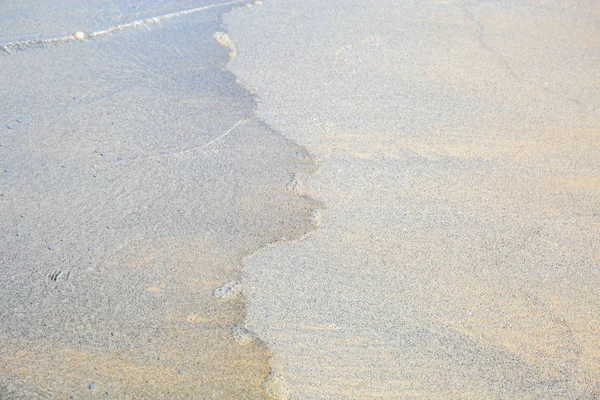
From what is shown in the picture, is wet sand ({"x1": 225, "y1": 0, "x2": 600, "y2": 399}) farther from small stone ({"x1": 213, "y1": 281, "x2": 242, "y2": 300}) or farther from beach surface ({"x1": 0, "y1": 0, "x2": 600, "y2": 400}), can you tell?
small stone ({"x1": 213, "y1": 281, "x2": 242, "y2": 300})

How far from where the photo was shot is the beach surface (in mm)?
3639

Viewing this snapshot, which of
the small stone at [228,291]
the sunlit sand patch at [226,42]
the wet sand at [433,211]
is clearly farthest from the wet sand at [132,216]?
the wet sand at [433,211]

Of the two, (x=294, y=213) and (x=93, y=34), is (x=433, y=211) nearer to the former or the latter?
(x=294, y=213)

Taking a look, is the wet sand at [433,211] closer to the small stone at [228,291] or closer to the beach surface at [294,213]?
the beach surface at [294,213]

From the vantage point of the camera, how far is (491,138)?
610 cm

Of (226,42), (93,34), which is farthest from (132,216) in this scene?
(93,34)

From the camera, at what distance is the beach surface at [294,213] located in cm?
364

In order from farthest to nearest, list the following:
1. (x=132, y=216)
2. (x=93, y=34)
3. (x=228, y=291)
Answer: (x=93, y=34), (x=132, y=216), (x=228, y=291)

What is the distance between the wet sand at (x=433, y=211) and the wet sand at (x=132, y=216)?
25 centimetres

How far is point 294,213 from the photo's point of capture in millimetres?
4965

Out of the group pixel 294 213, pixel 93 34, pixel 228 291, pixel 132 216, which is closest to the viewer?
pixel 228 291

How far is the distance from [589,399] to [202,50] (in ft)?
19.0

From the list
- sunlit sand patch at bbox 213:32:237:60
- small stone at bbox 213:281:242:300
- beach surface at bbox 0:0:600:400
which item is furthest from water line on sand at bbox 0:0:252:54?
small stone at bbox 213:281:242:300

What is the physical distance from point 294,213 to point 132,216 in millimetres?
1164
